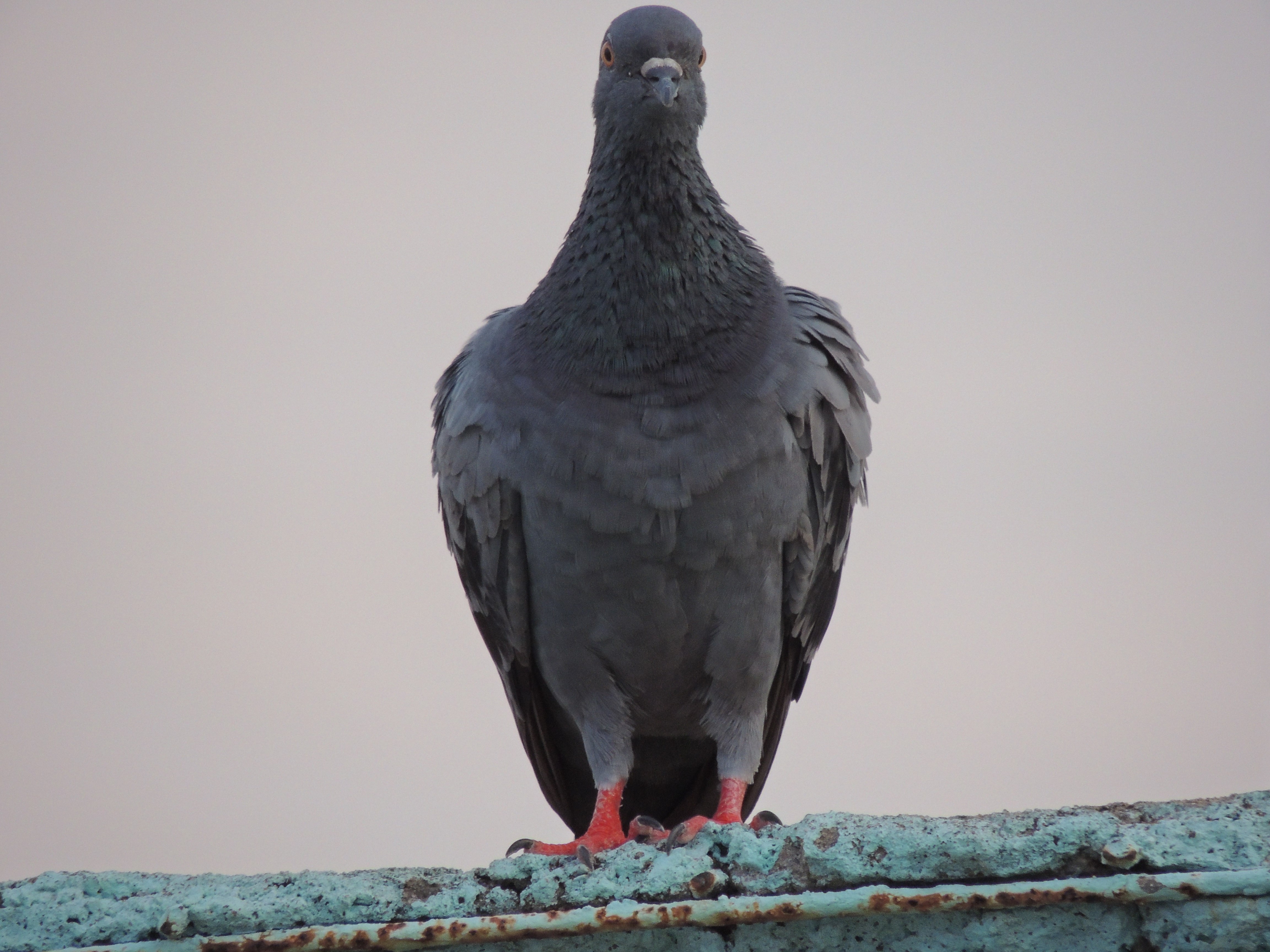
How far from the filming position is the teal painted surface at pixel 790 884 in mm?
2889

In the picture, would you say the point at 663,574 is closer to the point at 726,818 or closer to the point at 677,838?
the point at 726,818

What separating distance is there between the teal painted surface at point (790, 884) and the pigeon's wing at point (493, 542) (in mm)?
2406

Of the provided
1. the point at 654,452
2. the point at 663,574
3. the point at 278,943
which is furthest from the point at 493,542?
the point at 278,943

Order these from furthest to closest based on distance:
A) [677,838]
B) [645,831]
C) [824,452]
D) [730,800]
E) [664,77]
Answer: [824,452]
[730,800]
[664,77]
[645,831]
[677,838]

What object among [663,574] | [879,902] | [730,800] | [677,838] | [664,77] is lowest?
[879,902]

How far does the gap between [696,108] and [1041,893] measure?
13.5 ft

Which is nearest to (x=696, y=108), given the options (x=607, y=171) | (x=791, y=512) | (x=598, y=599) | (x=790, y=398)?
(x=607, y=171)

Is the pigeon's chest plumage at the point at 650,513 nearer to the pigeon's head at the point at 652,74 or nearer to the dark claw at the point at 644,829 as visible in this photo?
the dark claw at the point at 644,829

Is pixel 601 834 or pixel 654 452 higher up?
pixel 654 452

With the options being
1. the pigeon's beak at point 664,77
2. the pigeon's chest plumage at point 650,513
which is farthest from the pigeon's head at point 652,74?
the pigeon's chest plumage at point 650,513

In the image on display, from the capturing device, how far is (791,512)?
5605mm

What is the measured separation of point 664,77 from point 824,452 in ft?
6.24

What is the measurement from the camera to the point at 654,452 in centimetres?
524

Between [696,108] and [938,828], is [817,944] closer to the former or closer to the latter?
[938,828]
